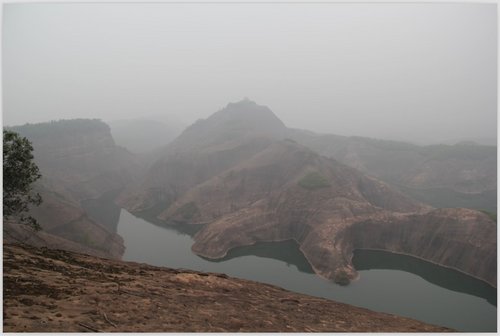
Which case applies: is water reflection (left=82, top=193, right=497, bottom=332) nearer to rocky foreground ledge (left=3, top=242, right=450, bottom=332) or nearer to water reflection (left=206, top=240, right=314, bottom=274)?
water reflection (left=206, top=240, right=314, bottom=274)

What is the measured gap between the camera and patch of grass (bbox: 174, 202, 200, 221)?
89.6 meters

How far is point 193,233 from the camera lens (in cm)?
8231

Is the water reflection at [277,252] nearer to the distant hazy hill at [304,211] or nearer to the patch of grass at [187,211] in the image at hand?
the distant hazy hill at [304,211]

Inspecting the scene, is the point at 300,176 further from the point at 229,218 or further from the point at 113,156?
the point at 113,156

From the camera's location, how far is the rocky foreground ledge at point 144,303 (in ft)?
43.6

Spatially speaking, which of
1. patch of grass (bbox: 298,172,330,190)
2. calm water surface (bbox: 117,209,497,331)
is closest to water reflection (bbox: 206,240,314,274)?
calm water surface (bbox: 117,209,497,331)

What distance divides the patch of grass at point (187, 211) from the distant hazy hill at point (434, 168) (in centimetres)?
7696

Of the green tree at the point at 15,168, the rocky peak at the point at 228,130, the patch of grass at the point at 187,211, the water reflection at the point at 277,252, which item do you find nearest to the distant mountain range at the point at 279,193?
the patch of grass at the point at 187,211

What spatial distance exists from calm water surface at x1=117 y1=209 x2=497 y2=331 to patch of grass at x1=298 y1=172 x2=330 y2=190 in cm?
1655

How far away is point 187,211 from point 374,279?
51159mm

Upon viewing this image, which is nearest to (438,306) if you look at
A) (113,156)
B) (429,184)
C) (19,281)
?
(19,281)

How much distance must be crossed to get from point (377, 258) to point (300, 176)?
31.8 m

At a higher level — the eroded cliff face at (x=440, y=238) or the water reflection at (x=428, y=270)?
the eroded cliff face at (x=440, y=238)

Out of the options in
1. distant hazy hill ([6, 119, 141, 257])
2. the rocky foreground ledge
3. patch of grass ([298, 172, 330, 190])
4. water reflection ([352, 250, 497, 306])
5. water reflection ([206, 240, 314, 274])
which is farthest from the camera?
distant hazy hill ([6, 119, 141, 257])
